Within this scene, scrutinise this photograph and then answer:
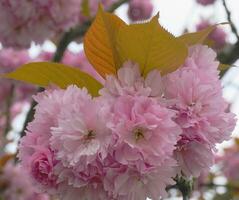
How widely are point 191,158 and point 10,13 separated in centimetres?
155

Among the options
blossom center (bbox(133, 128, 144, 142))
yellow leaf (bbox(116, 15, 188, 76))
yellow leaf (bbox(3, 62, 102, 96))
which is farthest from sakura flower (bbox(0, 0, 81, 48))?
blossom center (bbox(133, 128, 144, 142))

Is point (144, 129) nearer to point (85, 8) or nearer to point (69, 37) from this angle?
point (69, 37)

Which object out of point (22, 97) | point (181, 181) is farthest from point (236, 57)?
point (22, 97)

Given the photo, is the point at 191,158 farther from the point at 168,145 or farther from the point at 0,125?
the point at 0,125

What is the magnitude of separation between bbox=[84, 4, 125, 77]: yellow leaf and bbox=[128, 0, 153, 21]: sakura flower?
3.46 metres

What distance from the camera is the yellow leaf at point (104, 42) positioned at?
109cm

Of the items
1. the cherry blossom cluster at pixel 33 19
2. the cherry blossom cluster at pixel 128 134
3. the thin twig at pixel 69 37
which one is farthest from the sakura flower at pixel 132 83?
the thin twig at pixel 69 37

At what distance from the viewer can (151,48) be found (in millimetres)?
1047

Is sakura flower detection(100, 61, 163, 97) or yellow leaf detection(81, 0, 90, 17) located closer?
sakura flower detection(100, 61, 163, 97)

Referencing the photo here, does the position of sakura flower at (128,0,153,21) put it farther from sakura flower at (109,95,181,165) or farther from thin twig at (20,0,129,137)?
sakura flower at (109,95,181,165)

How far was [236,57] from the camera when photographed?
2543 millimetres

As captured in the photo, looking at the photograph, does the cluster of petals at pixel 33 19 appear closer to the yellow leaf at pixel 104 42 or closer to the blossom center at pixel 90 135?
the yellow leaf at pixel 104 42

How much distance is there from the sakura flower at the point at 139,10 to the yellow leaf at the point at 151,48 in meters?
3.53

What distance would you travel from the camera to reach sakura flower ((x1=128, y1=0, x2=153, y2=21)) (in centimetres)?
455
